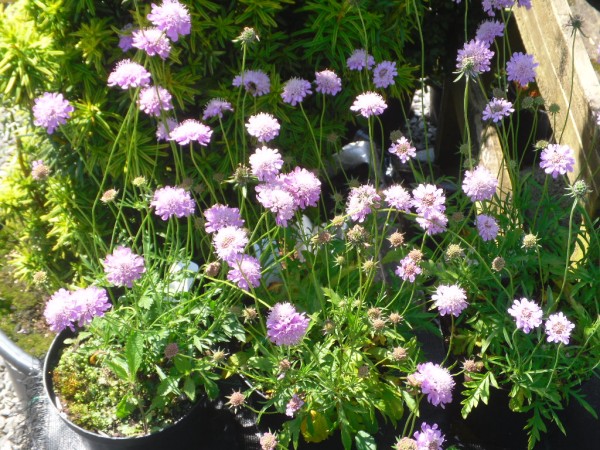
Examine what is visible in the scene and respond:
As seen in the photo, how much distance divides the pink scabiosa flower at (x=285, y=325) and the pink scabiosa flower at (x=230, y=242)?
189 millimetres

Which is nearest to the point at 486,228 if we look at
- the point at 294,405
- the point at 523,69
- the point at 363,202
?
the point at 363,202

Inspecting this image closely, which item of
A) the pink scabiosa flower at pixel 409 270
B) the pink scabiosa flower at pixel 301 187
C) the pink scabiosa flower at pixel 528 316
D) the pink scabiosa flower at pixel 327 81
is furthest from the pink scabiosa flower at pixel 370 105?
the pink scabiosa flower at pixel 528 316

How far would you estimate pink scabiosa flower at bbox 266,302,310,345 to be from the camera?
201 cm

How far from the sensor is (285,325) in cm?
201

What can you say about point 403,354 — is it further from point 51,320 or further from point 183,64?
point 183,64

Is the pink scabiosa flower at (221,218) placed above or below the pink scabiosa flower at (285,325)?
above

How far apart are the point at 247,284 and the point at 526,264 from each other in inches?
36.7

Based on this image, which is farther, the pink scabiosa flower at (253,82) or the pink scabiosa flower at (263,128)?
the pink scabiosa flower at (253,82)

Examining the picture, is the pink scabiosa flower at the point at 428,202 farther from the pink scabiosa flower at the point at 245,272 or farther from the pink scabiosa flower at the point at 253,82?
the pink scabiosa flower at the point at 253,82

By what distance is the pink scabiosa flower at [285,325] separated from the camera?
A: 6.58ft

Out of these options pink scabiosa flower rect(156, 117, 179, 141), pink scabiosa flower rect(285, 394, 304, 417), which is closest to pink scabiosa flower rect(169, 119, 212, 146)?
pink scabiosa flower rect(156, 117, 179, 141)

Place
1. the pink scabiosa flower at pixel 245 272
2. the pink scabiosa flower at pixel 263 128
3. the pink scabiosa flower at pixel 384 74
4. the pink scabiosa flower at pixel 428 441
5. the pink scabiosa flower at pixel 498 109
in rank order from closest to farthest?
the pink scabiosa flower at pixel 428 441
the pink scabiosa flower at pixel 245 272
the pink scabiosa flower at pixel 263 128
the pink scabiosa flower at pixel 498 109
the pink scabiosa flower at pixel 384 74

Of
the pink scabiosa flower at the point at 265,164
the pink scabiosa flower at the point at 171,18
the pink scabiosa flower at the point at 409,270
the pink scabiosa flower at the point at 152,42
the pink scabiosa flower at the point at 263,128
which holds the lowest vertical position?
the pink scabiosa flower at the point at 409,270

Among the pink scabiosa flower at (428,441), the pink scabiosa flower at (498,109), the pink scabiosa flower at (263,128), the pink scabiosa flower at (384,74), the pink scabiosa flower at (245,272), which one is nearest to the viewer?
the pink scabiosa flower at (428,441)
